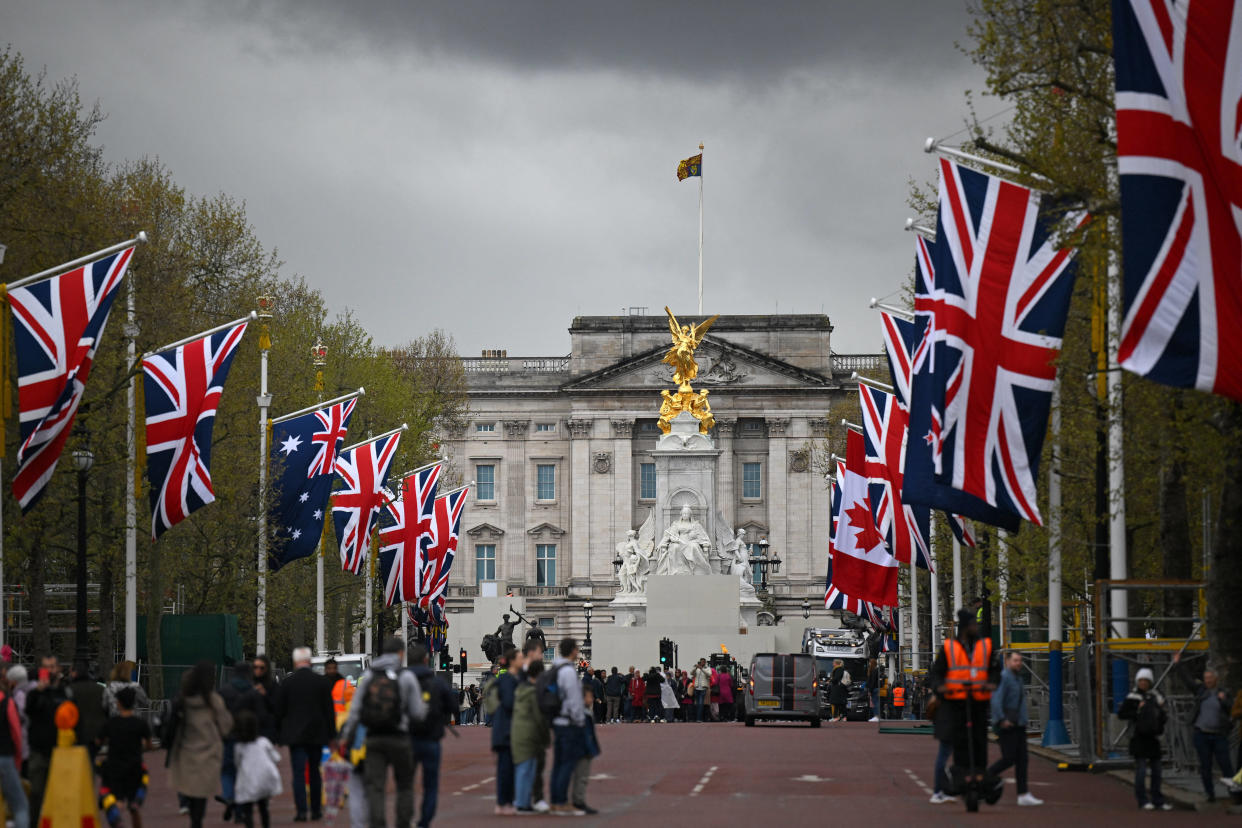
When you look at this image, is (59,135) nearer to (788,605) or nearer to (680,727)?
(680,727)

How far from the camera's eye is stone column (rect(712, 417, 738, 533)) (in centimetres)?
12619

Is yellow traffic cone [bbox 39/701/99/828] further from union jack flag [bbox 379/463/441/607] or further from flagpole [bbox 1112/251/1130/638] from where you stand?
union jack flag [bbox 379/463/441/607]

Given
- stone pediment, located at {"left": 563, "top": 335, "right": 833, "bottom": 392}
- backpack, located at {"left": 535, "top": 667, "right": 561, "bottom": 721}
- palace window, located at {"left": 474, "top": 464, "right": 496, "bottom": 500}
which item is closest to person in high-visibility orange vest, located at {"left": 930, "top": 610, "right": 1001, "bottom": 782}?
backpack, located at {"left": 535, "top": 667, "right": 561, "bottom": 721}

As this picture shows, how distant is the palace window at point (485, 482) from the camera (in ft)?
426

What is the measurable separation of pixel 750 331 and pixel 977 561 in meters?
85.3

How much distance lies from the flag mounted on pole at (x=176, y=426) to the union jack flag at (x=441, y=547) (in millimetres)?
21724

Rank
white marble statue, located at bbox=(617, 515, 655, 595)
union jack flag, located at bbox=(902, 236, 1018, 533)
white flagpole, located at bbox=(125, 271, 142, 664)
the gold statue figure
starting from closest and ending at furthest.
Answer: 1. union jack flag, located at bbox=(902, 236, 1018, 533)
2. white flagpole, located at bbox=(125, 271, 142, 664)
3. white marble statue, located at bbox=(617, 515, 655, 595)
4. the gold statue figure

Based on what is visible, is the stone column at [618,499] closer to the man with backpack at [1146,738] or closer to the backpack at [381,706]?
the man with backpack at [1146,738]

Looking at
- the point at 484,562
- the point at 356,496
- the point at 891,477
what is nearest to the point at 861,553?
the point at 891,477

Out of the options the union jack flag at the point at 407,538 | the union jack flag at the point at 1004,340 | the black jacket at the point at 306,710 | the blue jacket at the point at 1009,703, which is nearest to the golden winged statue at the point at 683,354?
the union jack flag at the point at 407,538

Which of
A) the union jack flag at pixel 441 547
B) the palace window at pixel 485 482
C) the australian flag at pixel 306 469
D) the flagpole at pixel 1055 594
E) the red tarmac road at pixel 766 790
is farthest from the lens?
the palace window at pixel 485 482

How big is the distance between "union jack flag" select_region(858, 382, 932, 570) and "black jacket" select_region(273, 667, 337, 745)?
63.9 ft

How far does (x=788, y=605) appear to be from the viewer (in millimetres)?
121688

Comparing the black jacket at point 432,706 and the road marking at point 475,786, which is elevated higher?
the black jacket at point 432,706
